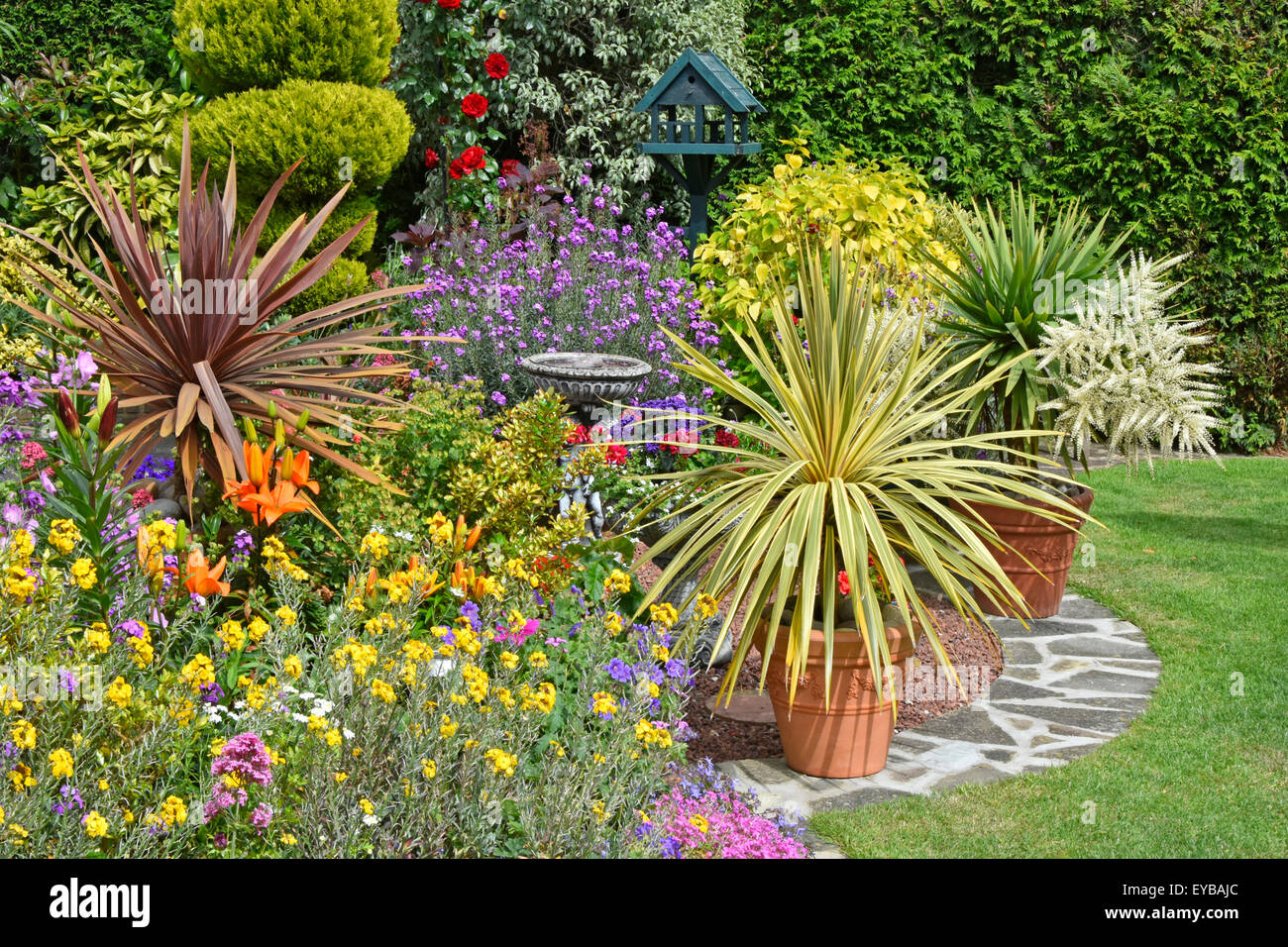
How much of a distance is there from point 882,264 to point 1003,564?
218cm

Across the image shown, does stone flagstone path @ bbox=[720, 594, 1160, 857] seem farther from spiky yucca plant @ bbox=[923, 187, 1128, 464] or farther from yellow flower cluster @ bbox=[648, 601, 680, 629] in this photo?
spiky yucca plant @ bbox=[923, 187, 1128, 464]

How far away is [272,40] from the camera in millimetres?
6887

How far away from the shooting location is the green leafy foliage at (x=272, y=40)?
6867 mm

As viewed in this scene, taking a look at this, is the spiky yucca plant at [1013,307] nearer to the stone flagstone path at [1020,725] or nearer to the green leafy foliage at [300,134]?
the stone flagstone path at [1020,725]

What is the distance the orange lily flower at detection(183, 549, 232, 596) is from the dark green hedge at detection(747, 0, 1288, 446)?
6.96 meters

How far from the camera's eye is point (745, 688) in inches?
177

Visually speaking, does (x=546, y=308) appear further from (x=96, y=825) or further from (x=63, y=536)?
(x=96, y=825)

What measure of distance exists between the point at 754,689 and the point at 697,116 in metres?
4.61

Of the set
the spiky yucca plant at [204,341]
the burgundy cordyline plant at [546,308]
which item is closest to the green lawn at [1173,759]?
the spiky yucca plant at [204,341]

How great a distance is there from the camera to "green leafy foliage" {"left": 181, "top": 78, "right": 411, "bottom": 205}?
269 inches

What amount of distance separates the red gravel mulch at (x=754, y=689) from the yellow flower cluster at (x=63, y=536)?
2.13 m

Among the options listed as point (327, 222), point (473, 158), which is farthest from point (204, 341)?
point (473, 158)

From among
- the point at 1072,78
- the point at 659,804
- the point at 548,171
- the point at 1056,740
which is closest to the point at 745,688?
the point at 1056,740
